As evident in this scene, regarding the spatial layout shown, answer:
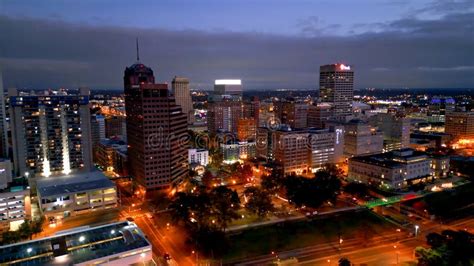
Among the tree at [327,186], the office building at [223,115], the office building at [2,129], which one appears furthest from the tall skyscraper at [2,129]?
the tree at [327,186]

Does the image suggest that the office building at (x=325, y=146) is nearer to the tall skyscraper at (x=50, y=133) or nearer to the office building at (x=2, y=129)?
the tall skyscraper at (x=50, y=133)

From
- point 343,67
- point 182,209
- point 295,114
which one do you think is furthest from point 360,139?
point 182,209

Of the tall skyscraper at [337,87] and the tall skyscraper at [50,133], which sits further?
the tall skyscraper at [337,87]

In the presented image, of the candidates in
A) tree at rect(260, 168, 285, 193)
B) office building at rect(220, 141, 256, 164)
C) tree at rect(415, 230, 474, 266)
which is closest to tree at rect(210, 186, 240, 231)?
tree at rect(260, 168, 285, 193)

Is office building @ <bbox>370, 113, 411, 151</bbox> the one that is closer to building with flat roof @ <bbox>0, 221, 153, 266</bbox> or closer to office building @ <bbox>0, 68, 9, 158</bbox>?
building with flat roof @ <bbox>0, 221, 153, 266</bbox>

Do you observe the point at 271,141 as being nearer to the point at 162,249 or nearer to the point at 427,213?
the point at 427,213
